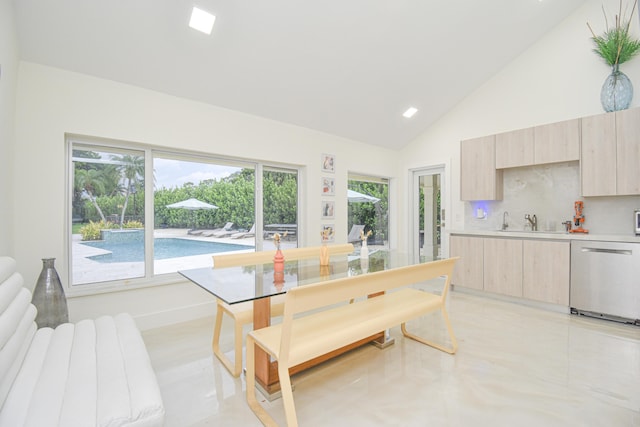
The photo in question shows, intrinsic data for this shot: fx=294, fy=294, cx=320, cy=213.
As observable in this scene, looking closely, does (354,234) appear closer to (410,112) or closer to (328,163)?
(328,163)

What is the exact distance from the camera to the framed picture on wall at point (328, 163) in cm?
469

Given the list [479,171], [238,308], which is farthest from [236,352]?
[479,171]

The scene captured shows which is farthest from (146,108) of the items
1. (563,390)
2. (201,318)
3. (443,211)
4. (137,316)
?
(443,211)

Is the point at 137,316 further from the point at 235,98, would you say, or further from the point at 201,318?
the point at 235,98

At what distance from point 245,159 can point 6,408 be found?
3155 millimetres

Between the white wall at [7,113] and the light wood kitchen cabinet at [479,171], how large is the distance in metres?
5.07

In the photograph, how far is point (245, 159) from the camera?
3893 millimetres

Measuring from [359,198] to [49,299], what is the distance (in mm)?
4370

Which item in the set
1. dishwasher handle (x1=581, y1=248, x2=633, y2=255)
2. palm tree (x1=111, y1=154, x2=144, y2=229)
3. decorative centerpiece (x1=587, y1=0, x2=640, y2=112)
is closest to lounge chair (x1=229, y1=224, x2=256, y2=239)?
palm tree (x1=111, y1=154, x2=144, y2=229)

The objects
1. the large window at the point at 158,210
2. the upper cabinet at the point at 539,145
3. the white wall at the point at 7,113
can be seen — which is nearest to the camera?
the white wall at the point at 7,113

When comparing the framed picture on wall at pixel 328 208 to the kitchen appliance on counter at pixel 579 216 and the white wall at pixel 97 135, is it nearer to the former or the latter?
the white wall at pixel 97 135

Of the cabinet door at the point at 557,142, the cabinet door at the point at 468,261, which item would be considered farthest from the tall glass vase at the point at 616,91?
the cabinet door at the point at 468,261

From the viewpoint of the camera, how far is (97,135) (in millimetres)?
2781

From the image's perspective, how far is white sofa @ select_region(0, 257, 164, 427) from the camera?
3.54 feet
